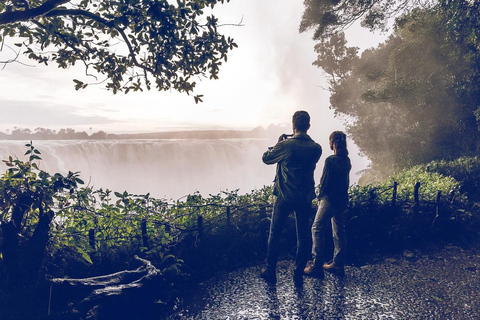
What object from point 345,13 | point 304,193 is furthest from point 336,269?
point 345,13

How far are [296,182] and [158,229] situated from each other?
231 centimetres

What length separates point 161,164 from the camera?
265 feet

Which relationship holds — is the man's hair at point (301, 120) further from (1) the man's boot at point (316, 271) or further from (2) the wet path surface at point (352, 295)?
(2) the wet path surface at point (352, 295)

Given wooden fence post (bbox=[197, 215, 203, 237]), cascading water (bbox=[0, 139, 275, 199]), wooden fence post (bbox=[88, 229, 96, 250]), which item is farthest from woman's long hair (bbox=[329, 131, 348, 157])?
cascading water (bbox=[0, 139, 275, 199])

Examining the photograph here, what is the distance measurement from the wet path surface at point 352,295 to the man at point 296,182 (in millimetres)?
361

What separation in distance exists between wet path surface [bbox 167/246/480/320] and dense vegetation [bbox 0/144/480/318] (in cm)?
45

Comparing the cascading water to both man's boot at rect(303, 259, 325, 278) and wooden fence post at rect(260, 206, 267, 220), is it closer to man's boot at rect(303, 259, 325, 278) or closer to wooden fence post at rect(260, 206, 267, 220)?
wooden fence post at rect(260, 206, 267, 220)

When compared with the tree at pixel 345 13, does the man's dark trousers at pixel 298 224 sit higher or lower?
lower

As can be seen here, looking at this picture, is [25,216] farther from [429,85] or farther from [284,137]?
[429,85]

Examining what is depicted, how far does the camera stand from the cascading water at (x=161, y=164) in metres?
59.0

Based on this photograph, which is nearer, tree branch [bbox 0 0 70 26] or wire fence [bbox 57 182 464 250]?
tree branch [bbox 0 0 70 26]

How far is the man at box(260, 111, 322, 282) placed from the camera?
4.20m

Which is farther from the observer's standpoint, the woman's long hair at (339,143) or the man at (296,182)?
the woman's long hair at (339,143)

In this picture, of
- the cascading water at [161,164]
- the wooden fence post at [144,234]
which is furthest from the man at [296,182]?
the cascading water at [161,164]
